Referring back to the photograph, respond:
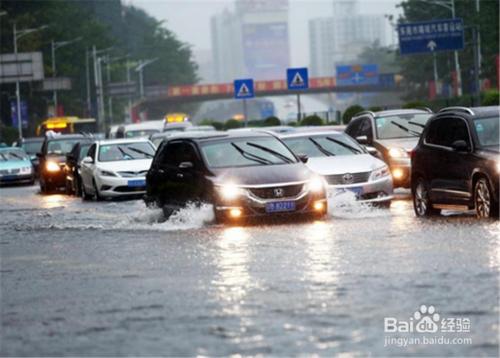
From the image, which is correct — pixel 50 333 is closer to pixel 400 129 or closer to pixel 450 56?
pixel 400 129

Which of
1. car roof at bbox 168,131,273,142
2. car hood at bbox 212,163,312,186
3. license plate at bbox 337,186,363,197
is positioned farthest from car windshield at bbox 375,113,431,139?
car hood at bbox 212,163,312,186

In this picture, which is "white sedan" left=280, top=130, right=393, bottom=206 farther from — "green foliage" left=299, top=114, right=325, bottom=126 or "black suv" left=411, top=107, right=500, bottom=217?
"green foliage" left=299, top=114, right=325, bottom=126

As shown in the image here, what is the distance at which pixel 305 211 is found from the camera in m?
21.5

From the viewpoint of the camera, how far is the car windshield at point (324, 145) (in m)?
25.6

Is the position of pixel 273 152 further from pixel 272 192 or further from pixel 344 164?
pixel 344 164

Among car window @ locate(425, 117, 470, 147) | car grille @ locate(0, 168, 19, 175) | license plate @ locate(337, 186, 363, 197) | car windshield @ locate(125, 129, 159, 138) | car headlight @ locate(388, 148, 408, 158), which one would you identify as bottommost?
car grille @ locate(0, 168, 19, 175)

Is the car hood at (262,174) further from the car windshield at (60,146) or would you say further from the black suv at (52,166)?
the car windshield at (60,146)

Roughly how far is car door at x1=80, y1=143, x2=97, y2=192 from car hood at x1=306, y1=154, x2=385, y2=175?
35.6 feet

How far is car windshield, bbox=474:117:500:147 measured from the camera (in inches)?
805

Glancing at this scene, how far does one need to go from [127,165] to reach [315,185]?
1313cm

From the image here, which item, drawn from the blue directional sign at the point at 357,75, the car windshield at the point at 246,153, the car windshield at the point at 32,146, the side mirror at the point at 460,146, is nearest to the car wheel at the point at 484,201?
the side mirror at the point at 460,146

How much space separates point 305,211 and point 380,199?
2673mm

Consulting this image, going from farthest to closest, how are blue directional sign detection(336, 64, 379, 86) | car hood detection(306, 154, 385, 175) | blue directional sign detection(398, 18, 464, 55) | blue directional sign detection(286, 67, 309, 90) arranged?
blue directional sign detection(336, 64, 379, 86), blue directional sign detection(398, 18, 464, 55), blue directional sign detection(286, 67, 309, 90), car hood detection(306, 154, 385, 175)

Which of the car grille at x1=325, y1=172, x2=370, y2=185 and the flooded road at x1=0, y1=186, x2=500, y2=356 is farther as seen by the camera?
the car grille at x1=325, y1=172, x2=370, y2=185
